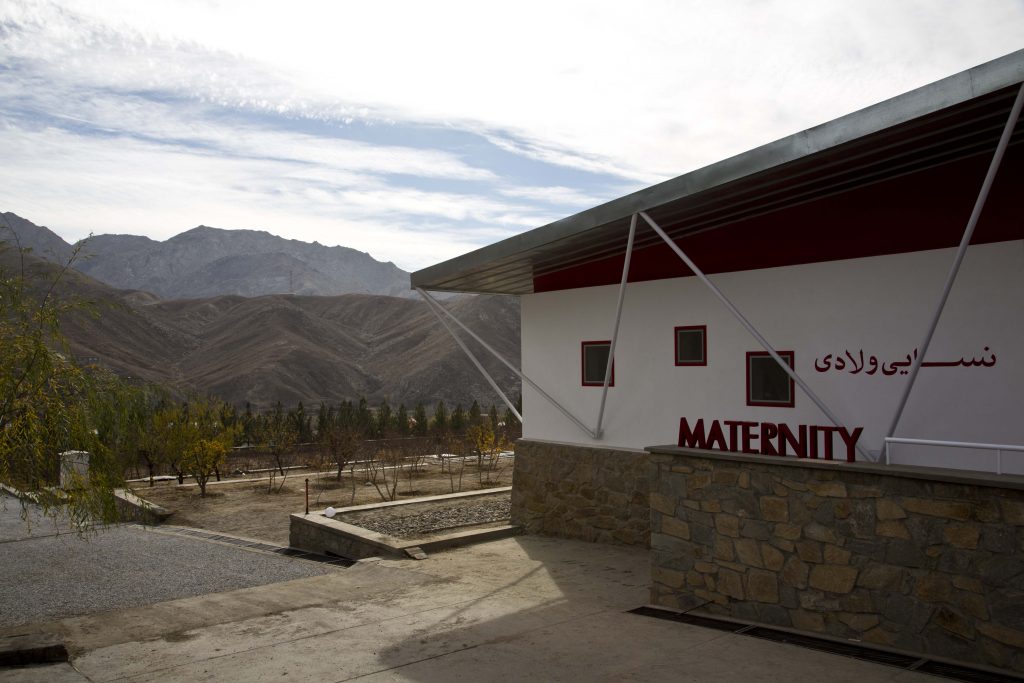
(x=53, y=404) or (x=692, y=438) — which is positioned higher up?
(x=53, y=404)

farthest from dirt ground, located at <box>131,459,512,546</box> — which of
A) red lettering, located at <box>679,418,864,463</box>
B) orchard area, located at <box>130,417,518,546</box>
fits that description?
red lettering, located at <box>679,418,864,463</box>

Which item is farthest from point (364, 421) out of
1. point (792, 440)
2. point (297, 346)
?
point (297, 346)

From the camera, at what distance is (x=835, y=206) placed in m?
9.46

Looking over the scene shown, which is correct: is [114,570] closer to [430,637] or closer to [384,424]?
[430,637]

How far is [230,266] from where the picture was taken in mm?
156375

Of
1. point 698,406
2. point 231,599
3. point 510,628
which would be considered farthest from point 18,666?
point 698,406

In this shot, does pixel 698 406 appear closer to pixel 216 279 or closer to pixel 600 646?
pixel 600 646

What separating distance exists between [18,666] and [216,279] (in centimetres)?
15395

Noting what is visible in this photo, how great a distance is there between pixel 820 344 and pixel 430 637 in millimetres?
5650

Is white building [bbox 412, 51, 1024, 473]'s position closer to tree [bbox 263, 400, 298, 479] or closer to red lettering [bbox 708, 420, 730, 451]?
red lettering [bbox 708, 420, 730, 451]

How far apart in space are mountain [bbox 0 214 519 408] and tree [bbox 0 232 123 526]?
54.5m

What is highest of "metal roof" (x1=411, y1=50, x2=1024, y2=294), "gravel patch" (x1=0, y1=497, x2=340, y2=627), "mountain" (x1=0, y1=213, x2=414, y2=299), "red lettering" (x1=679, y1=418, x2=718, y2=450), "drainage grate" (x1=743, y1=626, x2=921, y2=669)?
"mountain" (x1=0, y1=213, x2=414, y2=299)

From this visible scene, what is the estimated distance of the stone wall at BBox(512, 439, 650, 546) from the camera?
12125mm

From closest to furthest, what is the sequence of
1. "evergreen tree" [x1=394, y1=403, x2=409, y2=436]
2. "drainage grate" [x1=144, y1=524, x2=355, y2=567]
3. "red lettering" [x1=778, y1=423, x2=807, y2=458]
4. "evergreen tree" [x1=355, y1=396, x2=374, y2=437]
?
1. "red lettering" [x1=778, y1=423, x2=807, y2=458]
2. "drainage grate" [x1=144, y1=524, x2=355, y2=567]
3. "evergreen tree" [x1=355, y1=396, x2=374, y2=437]
4. "evergreen tree" [x1=394, y1=403, x2=409, y2=436]
